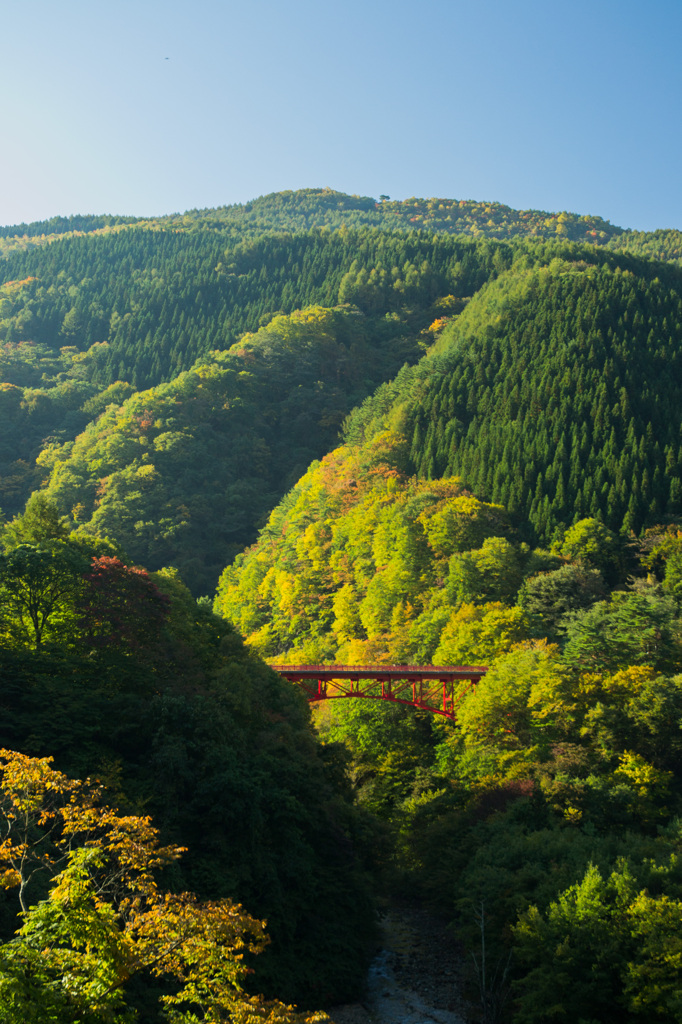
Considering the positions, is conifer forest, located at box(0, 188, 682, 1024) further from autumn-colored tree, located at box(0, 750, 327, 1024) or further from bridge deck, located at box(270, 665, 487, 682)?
bridge deck, located at box(270, 665, 487, 682)

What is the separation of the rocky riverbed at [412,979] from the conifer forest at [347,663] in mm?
907

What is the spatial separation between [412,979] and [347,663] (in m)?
37.2

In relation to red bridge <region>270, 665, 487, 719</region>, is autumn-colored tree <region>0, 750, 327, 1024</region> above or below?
above

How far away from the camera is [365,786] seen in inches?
2222

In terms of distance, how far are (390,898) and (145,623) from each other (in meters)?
23.4

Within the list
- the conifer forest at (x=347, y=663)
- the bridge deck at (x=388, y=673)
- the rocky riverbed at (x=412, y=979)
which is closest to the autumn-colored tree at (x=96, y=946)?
the conifer forest at (x=347, y=663)

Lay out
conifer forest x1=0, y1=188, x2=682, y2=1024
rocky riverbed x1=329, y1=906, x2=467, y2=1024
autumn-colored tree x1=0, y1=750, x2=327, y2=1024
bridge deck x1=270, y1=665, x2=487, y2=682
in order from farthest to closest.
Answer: bridge deck x1=270, y1=665, x2=487, y2=682
rocky riverbed x1=329, y1=906, x2=467, y2=1024
conifer forest x1=0, y1=188, x2=682, y2=1024
autumn-colored tree x1=0, y1=750, x2=327, y2=1024

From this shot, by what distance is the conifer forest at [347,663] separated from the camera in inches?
906

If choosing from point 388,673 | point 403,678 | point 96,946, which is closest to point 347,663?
point 403,678

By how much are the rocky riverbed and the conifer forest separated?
0.91 meters

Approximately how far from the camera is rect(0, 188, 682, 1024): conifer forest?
75.5 feet

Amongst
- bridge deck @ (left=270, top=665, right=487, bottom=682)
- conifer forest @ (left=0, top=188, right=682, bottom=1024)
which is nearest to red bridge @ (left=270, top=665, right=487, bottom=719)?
bridge deck @ (left=270, top=665, right=487, bottom=682)

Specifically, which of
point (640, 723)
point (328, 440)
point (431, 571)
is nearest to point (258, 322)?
point (328, 440)

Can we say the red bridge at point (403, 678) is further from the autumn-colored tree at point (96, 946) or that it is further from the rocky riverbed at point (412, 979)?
the autumn-colored tree at point (96, 946)
